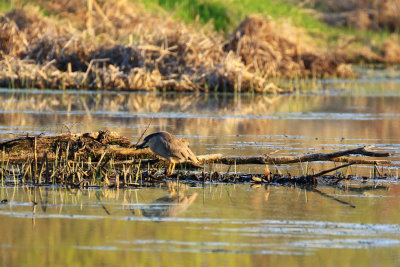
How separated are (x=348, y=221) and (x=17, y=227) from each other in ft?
8.15

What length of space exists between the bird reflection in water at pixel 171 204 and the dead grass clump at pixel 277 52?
16.2 meters

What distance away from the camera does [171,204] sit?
7500 mm

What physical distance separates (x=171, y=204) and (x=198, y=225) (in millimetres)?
901

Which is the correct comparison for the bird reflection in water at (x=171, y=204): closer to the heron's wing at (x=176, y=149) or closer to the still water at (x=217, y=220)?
the still water at (x=217, y=220)

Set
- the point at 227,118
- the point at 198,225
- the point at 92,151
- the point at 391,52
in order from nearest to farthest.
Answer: the point at 198,225 → the point at 92,151 → the point at 227,118 → the point at 391,52

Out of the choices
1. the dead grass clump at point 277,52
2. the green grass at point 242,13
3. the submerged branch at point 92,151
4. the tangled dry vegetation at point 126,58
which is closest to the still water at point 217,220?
the submerged branch at point 92,151

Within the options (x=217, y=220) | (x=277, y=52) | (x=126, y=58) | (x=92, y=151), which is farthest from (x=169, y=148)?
(x=277, y=52)

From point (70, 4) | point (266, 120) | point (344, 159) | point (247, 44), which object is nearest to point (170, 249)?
point (344, 159)

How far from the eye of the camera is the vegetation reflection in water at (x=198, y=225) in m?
5.68

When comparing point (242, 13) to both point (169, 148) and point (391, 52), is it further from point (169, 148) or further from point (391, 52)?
point (169, 148)

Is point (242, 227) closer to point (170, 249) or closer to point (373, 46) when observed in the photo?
point (170, 249)

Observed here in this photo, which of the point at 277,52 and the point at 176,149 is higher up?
the point at 277,52

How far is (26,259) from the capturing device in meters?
5.53

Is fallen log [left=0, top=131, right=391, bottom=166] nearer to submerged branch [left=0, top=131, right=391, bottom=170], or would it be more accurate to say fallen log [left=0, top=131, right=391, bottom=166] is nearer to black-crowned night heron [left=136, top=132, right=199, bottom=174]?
submerged branch [left=0, top=131, right=391, bottom=170]
